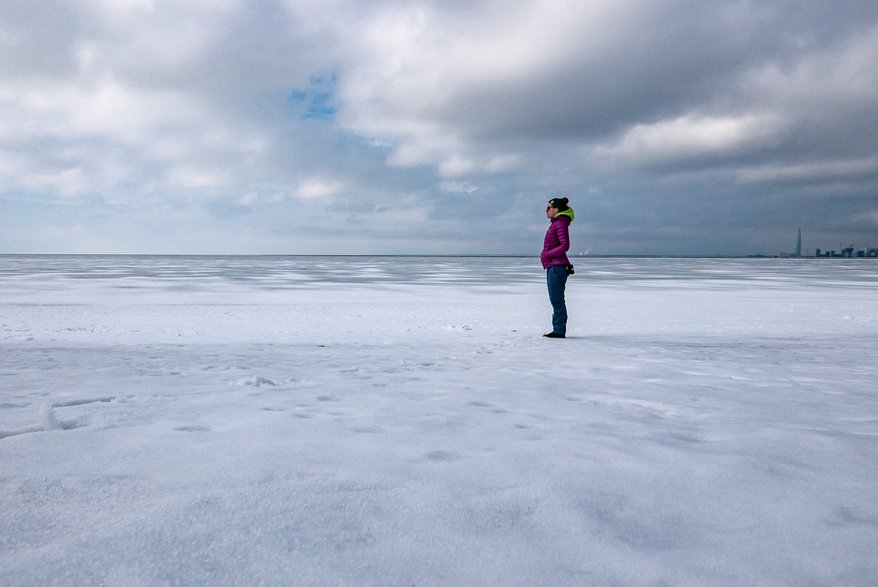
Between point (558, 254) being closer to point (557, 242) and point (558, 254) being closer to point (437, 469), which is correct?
point (557, 242)

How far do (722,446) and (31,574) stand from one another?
3294 mm

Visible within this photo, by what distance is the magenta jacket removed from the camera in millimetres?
7699

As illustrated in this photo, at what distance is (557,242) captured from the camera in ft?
25.8

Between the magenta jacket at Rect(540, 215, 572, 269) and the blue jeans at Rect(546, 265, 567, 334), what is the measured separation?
0.13 meters

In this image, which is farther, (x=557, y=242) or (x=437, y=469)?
(x=557, y=242)

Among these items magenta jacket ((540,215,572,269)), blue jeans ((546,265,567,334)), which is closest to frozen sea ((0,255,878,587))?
blue jeans ((546,265,567,334))

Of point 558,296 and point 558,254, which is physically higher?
point 558,254

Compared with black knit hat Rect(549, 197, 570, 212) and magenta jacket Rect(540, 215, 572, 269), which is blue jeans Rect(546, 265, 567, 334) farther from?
black knit hat Rect(549, 197, 570, 212)

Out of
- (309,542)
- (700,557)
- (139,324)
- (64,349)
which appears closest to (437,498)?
(309,542)

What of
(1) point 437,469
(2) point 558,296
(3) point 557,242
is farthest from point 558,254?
(1) point 437,469

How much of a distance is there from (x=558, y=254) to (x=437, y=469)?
19.1 ft

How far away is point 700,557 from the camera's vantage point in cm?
180

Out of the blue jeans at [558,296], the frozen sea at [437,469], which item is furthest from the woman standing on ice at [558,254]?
the frozen sea at [437,469]

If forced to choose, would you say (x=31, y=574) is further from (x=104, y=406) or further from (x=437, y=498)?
(x=104, y=406)
